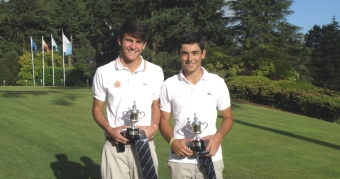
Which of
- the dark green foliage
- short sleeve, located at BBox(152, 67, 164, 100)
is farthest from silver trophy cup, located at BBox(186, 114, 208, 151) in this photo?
the dark green foliage

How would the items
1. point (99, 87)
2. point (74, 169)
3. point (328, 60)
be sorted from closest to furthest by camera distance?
point (99, 87) → point (74, 169) → point (328, 60)

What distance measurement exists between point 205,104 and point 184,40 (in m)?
0.57

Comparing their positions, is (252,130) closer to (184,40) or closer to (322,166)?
(322,166)

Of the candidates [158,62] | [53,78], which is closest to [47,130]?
[158,62]

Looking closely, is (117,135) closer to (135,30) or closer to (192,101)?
(192,101)

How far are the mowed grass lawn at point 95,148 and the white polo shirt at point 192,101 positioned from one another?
328 centimetres

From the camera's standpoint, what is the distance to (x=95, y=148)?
8.54m

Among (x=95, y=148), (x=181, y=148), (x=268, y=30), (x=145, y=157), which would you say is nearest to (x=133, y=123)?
(x=145, y=157)

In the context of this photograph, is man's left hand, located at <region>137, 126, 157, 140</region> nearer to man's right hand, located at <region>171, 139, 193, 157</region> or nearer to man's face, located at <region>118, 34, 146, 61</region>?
man's right hand, located at <region>171, 139, 193, 157</region>

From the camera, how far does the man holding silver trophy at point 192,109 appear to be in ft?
11.7

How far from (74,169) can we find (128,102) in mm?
3664

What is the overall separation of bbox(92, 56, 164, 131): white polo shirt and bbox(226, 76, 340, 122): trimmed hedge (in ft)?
52.0

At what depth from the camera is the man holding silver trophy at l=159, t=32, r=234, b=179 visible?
3.58m

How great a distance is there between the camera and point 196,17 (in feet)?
136
